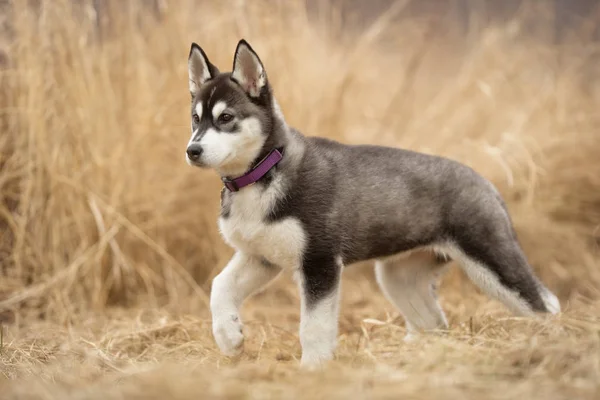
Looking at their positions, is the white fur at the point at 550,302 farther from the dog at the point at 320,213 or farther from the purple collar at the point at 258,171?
the purple collar at the point at 258,171

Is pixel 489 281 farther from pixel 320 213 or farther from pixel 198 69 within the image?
pixel 198 69

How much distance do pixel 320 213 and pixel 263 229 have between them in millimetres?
271

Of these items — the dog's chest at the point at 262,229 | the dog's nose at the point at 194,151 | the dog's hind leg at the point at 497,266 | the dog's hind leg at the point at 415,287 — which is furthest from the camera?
the dog's hind leg at the point at 415,287

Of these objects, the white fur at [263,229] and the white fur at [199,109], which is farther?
the white fur at [199,109]

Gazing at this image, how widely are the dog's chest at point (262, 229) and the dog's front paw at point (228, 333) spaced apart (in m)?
0.33

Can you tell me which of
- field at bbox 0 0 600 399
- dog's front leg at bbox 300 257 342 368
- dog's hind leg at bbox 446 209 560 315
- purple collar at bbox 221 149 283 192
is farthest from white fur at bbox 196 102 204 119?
dog's hind leg at bbox 446 209 560 315

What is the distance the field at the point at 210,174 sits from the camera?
3.59 m

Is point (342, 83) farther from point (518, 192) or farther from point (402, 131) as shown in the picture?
point (518, 192)

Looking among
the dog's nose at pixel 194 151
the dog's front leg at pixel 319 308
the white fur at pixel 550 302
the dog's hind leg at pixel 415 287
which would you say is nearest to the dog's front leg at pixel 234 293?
the dog's front leg at pixel 319 308

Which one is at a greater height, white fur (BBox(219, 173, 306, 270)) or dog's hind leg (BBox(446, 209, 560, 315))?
white fur (BBox(219, 173, 306, 270))

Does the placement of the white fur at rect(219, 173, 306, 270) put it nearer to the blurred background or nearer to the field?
the field

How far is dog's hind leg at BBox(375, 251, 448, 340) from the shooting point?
4176 mm

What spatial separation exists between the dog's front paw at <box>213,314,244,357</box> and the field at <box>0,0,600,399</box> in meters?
0.10

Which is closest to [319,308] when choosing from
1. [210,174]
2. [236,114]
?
[236,114]
